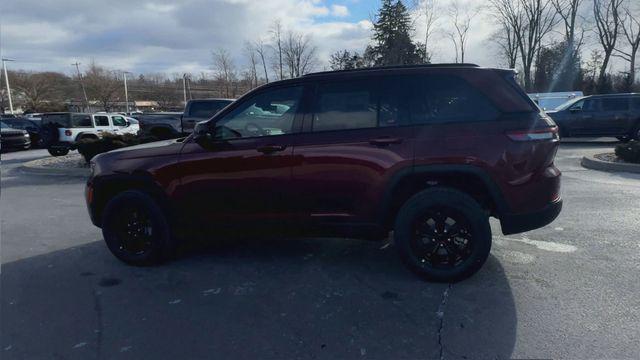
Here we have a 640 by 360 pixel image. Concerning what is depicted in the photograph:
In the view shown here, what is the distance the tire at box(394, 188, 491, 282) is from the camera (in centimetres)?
354

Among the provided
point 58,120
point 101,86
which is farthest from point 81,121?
point 101,86

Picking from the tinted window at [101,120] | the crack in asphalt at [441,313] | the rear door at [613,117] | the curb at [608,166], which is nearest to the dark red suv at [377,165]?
the crack in asphalt at [441,313]

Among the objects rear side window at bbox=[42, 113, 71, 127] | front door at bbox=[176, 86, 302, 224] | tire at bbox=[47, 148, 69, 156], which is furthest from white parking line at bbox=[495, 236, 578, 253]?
tire at bbox=[47, 148, 69, 156]

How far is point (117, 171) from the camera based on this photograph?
167 inches

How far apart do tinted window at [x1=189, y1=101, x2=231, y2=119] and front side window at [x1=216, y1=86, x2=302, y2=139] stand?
9834 millimetres

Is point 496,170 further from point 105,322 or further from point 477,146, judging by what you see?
point 105,322

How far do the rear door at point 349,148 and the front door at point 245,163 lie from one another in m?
0.18

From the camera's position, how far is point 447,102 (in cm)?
365

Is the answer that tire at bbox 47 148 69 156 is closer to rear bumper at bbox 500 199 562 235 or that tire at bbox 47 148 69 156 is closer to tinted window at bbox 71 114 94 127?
tinted window at bbox 71 114 94 127

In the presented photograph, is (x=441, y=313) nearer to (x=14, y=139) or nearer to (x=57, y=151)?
(x=57, y=151)

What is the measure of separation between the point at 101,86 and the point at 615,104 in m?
72.5

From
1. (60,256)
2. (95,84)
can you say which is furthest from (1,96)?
(60,256)

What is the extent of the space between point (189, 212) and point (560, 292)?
346 centimetres

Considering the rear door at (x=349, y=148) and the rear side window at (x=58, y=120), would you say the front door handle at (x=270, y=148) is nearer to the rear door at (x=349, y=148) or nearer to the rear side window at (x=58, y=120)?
the rear door at (x=349, y=148)
